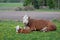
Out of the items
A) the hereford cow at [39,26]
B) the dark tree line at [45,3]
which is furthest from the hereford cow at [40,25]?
the dark tree line at [45,3]

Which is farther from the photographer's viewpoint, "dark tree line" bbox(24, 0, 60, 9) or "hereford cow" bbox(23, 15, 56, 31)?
"dark tree line" bbox(24, 0, 60, 9)

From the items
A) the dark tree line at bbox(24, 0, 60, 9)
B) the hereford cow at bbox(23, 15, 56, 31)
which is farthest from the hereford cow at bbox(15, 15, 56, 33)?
the dark tree line at bbox(24, 0, 60, 9)

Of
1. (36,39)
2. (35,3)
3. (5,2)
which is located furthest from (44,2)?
(36,39)

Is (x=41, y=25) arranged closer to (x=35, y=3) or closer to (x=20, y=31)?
(x=20, y=31)

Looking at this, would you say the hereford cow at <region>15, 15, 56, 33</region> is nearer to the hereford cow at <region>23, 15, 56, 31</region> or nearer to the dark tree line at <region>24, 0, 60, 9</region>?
the hereford cow at <region>23, 15, 56, 31</region>

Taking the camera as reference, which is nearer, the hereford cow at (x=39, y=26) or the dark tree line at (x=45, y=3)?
the hereford cow at (x=39, y=26)

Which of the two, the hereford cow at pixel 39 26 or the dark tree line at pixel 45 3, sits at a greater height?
the hereford cow at pixel 39 26

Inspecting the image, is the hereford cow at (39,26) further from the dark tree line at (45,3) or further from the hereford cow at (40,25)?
the dark tree line at (45,3)

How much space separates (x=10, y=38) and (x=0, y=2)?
1716 inches

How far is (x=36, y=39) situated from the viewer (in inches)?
318

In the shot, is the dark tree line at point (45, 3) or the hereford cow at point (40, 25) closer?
the hereford cow at point (40, 25)

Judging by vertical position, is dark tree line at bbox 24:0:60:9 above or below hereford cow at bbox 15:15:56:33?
below

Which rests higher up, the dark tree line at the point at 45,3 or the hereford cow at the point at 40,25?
the hereford cow at the point at 40,25

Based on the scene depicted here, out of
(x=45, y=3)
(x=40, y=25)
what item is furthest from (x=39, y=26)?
(x=45, y=3)
